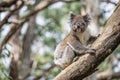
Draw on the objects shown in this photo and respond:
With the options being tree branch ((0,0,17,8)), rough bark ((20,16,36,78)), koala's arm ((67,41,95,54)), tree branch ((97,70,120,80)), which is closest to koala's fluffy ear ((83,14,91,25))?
koala's arm ((67,41,95,54))

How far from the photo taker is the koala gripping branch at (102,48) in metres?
4.56

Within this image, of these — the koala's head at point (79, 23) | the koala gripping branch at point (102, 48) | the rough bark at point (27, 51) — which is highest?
the rough bark at point (27, 51)

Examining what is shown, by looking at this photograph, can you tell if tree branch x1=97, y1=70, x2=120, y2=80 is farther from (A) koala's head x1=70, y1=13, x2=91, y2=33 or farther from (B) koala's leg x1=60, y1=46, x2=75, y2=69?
(B) koala's leg x1=60, y1=46, x2=75, y2=69

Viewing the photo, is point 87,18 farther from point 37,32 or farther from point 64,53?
point 37,32

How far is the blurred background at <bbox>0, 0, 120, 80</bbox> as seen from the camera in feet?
34.0

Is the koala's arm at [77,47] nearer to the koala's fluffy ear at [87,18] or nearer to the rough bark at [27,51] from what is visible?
the koala's fluffy ear at [87,18]

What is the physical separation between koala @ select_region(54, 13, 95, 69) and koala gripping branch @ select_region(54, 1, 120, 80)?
1122 millimetres

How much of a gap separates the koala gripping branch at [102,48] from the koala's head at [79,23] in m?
1.79

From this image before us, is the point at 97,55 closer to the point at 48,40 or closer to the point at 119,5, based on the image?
the point at 119,5

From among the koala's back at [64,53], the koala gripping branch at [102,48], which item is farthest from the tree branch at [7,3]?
the koala gripping branch at [102,48]

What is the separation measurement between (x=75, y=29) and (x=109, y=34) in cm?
201

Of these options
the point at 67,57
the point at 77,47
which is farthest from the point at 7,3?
the point at 77,47

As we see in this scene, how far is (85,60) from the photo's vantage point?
4.77 meters

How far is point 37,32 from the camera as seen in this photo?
16.8 meters
